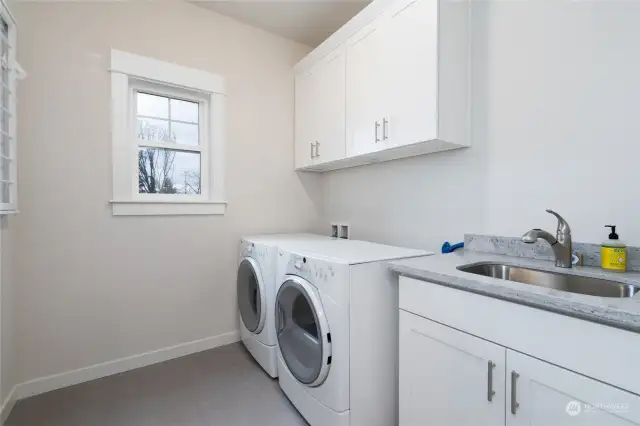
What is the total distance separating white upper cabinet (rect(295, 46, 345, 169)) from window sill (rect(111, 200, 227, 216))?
0.83 metres

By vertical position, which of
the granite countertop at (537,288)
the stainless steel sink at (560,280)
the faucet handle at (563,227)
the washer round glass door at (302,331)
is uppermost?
the faucet handle at (563,227)

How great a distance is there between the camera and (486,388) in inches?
40.1

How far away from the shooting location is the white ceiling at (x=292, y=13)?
2.31 metres

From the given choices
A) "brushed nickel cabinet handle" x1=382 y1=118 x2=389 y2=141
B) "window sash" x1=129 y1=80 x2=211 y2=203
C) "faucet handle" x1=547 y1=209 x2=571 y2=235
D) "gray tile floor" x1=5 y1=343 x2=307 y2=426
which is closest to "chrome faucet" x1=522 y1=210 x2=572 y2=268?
"faucet handle" x1=547 y1=209 x2=571 y2=235

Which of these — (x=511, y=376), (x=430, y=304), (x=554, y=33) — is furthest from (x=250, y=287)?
(x=554, y=33)

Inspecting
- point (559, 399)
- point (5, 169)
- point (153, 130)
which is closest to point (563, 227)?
point (559, 399)

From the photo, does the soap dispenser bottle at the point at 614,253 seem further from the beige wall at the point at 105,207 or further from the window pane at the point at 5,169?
the window pane at the point at 5,169

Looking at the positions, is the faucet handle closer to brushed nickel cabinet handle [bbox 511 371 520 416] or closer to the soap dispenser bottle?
the soap dispenser bottle

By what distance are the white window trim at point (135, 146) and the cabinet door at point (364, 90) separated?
106 centimetres

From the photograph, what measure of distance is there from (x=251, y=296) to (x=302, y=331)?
26.6 inches

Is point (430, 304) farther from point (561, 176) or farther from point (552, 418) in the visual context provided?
point (561, 176)

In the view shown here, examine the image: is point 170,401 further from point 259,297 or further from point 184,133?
point 184,133

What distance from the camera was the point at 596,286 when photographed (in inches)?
46.4

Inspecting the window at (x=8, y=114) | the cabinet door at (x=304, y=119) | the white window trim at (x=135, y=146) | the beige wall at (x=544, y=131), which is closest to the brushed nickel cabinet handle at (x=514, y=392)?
the beige wall at (x=544, y=131)
